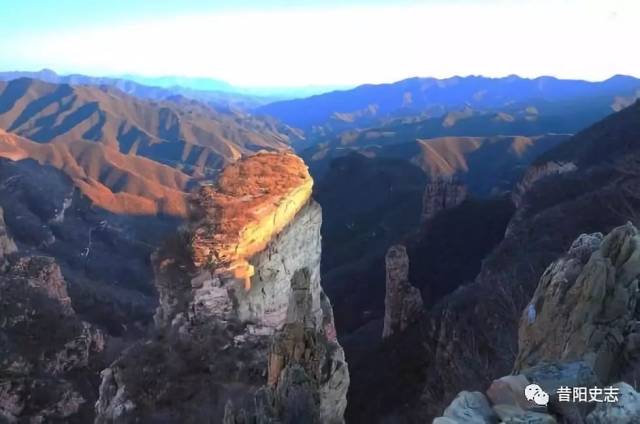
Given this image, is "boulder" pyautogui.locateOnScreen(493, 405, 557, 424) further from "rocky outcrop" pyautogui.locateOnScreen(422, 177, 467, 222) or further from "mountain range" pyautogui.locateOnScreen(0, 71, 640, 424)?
"rocky outcrop" pyautogui.locateOnScreen(422, 177, 467, 222)

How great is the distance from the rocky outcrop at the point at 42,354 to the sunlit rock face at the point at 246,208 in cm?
1411

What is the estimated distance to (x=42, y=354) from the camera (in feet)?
95.1

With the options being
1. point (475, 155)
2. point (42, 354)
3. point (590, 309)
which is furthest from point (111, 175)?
point (590, 309)

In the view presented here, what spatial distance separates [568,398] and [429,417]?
12425 millimetres

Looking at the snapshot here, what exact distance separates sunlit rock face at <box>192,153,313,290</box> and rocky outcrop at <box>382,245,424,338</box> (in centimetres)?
1243

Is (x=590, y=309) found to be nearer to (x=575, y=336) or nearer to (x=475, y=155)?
(x=575, y=336)

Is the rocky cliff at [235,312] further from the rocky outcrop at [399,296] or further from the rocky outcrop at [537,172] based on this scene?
the rocky outcrop at [537,172]

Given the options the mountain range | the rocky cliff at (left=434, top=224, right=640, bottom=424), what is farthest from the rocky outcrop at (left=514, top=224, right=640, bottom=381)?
the mountain range

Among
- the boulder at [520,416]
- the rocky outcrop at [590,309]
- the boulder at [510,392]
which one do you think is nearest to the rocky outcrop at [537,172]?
the rocky outcrop at [590,309]

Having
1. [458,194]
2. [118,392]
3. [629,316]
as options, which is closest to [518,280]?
[629,316]

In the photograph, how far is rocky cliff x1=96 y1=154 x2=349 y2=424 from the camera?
41.7 feet

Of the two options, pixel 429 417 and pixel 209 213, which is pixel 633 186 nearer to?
pixel 429 417

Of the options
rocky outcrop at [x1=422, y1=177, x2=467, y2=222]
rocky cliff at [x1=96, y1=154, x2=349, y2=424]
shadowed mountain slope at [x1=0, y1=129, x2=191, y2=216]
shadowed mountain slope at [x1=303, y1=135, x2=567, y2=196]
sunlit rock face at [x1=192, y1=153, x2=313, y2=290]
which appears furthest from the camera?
shadowed mountain slope at [x1=303, y1=135, x2=567, y2=196]

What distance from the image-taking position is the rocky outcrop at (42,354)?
2538 centimetres
